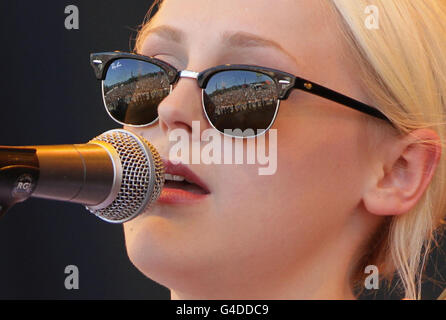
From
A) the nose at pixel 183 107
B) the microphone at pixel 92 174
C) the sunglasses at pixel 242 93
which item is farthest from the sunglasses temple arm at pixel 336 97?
the microphone at pixel 92 174

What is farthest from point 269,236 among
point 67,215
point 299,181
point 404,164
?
point 67,215

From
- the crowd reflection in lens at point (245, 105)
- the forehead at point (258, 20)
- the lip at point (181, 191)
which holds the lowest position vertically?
the lip at point (181, 191)

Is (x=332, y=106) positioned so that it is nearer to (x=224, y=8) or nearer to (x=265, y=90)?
(x=265, y=90)

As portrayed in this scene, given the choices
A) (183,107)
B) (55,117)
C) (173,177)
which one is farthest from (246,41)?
(55,117)

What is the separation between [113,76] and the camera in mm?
1404

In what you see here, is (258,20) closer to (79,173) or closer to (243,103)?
(243,103)

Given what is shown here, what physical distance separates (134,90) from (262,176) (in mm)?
341

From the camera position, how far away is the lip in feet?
3.98

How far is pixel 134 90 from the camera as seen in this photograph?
137cm

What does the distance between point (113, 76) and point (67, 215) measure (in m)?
0.72

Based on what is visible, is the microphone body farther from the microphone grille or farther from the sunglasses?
the sunglasses

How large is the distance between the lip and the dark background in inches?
30.7

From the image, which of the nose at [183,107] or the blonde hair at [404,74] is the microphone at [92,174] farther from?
the blonde hair at [404,74]

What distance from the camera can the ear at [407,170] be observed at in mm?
1352
